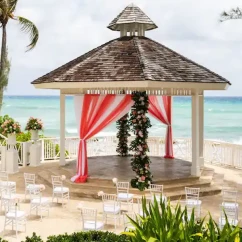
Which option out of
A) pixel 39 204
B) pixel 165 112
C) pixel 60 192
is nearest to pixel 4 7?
pixel 165 112

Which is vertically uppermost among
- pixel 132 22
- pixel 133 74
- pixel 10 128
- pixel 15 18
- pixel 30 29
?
pixel 15 18

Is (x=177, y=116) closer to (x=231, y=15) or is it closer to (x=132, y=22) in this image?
(x=132, y=22)

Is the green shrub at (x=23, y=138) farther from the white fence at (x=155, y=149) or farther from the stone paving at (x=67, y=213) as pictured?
the stone paving at (x=67, y=213)

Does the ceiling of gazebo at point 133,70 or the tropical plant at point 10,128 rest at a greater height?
the ceiling of gazebo at point 133,70

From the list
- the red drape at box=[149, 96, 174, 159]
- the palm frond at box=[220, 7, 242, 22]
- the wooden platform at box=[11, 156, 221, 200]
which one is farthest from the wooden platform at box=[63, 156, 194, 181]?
the palm frond at box=[220, 7, 242, 22]

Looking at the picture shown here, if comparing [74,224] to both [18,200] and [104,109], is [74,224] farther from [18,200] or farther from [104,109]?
[104,109]

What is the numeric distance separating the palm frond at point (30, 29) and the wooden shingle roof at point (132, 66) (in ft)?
11.9

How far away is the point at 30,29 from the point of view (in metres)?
18.8

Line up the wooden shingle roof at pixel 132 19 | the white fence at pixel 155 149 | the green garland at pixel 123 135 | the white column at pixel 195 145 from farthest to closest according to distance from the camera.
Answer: the green garland at pixel 123 135, the white fence at pixel 155 149, the wooden shingle roof at pixel 132 19, the white column at pixel 195 145

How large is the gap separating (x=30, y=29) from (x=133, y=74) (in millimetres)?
7567

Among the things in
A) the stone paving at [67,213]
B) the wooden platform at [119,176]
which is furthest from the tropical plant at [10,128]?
the stone paving at [67,213]

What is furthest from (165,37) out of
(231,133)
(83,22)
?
(231,133)

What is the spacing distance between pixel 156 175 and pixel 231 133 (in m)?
50.0

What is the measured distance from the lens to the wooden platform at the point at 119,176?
43.8 feet
